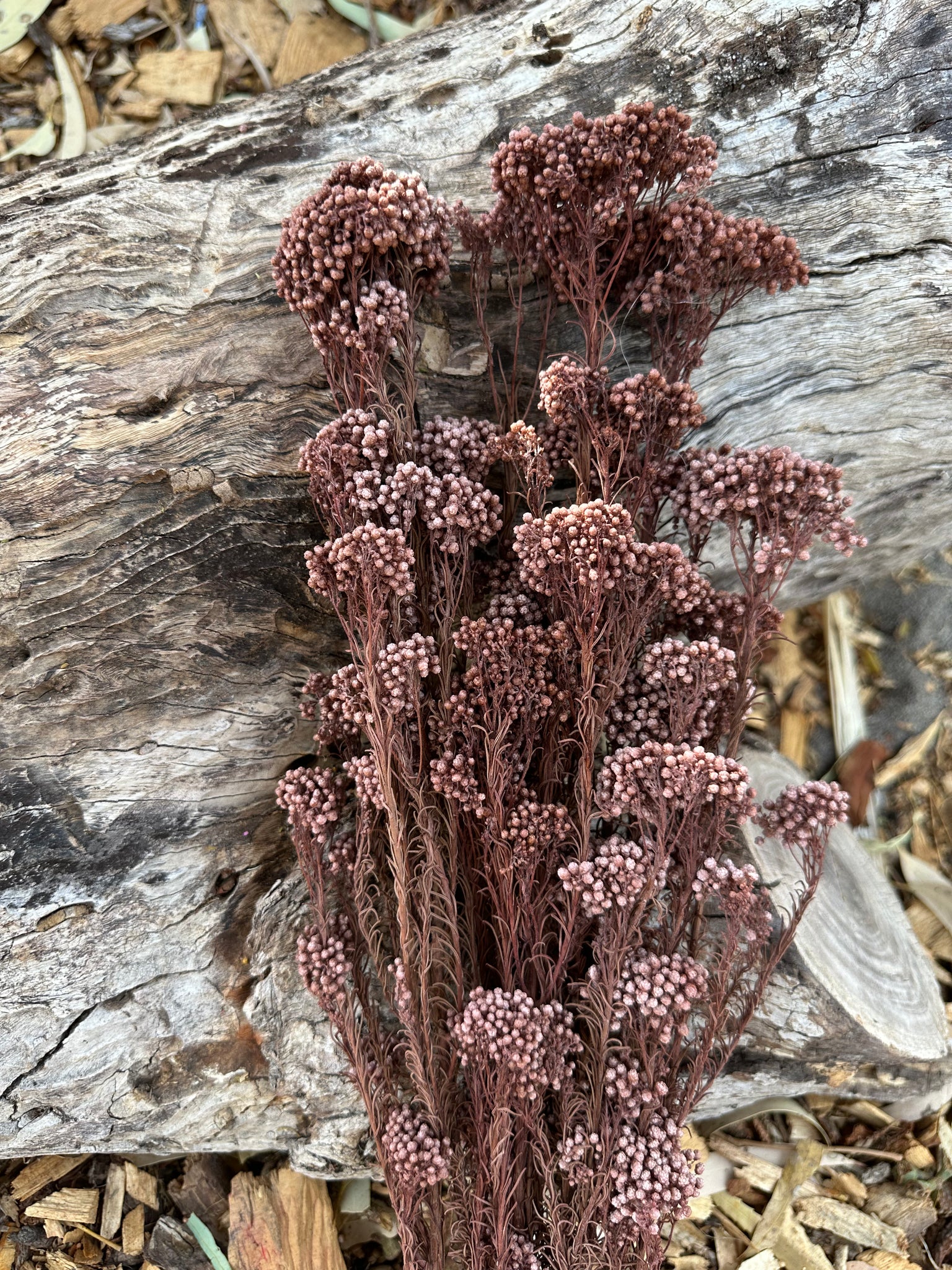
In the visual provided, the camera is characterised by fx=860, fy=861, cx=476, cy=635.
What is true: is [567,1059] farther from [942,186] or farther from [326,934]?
[942,186]

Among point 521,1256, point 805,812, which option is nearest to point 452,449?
point 805,812

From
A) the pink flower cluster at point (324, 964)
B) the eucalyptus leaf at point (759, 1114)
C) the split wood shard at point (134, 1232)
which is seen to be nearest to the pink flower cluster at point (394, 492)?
the pink flower cluster at point (324, 964)

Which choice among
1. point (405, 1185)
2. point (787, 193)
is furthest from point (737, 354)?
point (405, 1185)

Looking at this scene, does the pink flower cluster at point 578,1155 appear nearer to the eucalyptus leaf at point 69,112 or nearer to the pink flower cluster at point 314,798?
the pink flower cluster at point 314,798

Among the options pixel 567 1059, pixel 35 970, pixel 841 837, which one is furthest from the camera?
pixel 841 837

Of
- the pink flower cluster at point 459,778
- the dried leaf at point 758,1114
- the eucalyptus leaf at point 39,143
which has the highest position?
the eucalyptus leaf at point 39,143

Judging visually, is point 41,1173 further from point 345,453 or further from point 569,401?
point 569,401

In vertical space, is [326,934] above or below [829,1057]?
above
